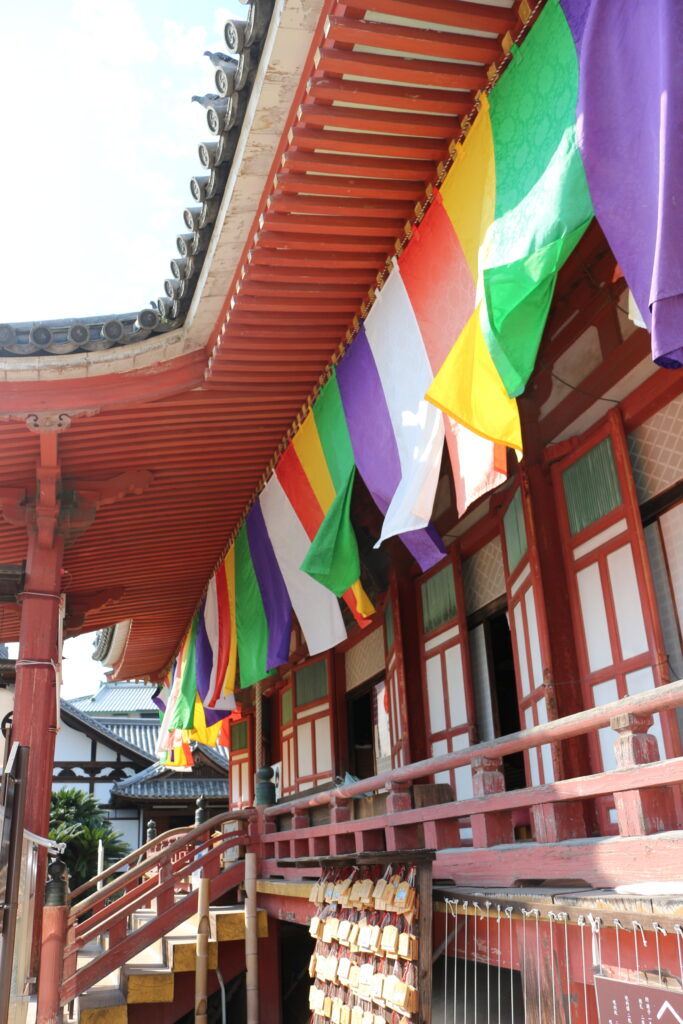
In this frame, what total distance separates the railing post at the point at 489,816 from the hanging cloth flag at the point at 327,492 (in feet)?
5.21

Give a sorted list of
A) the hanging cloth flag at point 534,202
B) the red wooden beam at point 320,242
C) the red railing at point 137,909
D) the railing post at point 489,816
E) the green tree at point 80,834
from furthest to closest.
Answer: the green tree at point 80,834, the red railing at point 137,909, the red wooden beam at point 320,242, the railing post at point 489,816, the hanging cloth flag at point 534,202

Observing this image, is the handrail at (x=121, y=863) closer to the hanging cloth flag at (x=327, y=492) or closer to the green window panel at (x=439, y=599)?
the green window panel at (x=439, y=599)

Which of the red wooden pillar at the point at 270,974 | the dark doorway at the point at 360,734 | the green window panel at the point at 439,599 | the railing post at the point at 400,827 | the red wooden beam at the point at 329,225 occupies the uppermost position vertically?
the red wooden beam at the point at 329,225

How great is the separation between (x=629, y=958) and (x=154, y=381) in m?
4.71

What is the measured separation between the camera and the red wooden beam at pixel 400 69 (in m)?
3.78

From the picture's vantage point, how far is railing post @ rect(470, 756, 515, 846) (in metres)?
4.05

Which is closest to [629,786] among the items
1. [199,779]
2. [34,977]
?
[34,977]

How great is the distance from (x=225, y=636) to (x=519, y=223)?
5.86 m

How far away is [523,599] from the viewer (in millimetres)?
5859

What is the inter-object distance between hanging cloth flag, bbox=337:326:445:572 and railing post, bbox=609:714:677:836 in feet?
5.74

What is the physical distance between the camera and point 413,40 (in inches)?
146

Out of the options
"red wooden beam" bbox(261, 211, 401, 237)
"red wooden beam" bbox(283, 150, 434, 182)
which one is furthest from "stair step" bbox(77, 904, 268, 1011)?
"red wooden beam" bbox(283, 150, 434, 182)

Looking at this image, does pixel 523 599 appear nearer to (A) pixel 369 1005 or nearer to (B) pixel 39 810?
(A) pixel 369 1005

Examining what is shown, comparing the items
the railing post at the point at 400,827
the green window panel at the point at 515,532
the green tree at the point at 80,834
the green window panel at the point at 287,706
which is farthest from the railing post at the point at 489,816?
the green tree at the point at 80,834
